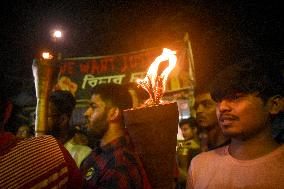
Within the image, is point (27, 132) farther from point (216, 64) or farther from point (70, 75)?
point (216, 64)

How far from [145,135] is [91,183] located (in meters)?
1.44

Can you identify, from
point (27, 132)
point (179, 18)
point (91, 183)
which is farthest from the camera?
point (179, 18)

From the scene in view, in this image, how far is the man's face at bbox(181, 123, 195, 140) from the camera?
7418 millimetres

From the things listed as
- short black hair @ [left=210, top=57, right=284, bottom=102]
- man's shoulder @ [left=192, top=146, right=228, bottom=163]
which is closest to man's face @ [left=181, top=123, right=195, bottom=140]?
man's shoulder @ [left=192, top=146, right=228, bottom=163]

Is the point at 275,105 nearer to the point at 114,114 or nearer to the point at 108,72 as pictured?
the point at 114,114

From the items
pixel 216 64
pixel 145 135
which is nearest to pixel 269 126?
pixel 145 135

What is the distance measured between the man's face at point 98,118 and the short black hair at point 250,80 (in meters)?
1.58

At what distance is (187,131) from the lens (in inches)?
294

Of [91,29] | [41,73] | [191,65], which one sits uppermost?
[91,29]

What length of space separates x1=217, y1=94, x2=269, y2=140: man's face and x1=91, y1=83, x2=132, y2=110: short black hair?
1.63 m

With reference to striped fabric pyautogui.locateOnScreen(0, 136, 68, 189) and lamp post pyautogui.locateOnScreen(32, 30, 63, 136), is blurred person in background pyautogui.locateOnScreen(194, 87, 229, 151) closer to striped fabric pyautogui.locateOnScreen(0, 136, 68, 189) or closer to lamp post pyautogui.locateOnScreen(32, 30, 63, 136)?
lamp post pyautogui.locateOnScreen(32, 30, 63, 136)

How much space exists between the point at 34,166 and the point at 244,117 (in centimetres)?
169

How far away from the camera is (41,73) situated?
2.79 meters

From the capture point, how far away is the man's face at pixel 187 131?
742cm
